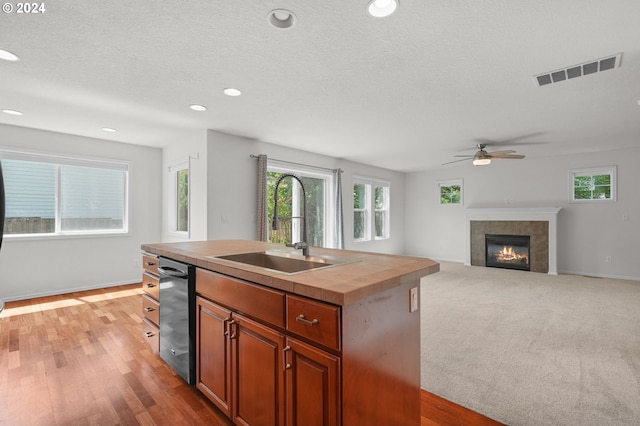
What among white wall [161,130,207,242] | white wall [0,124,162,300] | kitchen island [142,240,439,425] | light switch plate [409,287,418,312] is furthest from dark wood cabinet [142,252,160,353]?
white wall [0,124,162,300]

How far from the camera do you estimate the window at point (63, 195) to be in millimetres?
4281

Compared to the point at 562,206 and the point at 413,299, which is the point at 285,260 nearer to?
the point at 413,299

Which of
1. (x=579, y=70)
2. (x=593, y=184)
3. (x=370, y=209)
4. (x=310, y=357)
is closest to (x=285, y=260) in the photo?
(x=310, y=357)

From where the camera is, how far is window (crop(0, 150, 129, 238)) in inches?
169

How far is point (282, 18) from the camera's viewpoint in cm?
193

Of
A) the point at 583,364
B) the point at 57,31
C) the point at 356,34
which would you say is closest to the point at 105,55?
the point at 57,31

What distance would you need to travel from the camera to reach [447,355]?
2.60 metres

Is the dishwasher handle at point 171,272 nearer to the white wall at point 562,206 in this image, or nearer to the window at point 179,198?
the window at point 179,198

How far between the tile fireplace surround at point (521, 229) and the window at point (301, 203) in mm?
3432

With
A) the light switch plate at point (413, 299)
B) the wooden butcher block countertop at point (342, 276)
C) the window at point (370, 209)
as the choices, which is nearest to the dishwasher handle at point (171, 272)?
the wooden butcher block countertop at point (342, 276)

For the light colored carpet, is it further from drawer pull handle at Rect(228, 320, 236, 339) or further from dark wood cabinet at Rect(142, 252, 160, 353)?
dark wood cabinet at Rect(142, 252, 160, 353)

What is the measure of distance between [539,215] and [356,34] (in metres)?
6.19

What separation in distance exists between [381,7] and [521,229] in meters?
6.39

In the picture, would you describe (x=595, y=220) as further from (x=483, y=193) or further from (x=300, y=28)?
(x=300, y=28)
